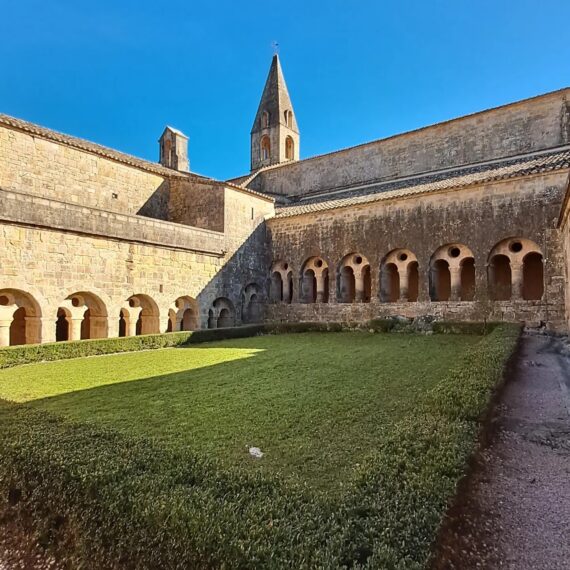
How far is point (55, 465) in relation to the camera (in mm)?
2912

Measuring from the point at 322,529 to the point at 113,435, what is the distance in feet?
8.51

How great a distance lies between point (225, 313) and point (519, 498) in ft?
46.5

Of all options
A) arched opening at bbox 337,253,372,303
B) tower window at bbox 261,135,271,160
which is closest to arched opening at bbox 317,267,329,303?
arched opening at bbox 337,253,372,303

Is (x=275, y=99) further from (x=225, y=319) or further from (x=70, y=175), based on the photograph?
(x=225, y=319)

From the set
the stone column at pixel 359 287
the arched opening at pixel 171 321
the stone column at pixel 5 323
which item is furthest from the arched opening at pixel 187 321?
the stone column at pixel 359 287

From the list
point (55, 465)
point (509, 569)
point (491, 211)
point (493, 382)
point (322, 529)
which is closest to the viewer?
point (322, 529)

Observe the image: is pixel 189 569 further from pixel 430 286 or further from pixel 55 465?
pixel 430 286

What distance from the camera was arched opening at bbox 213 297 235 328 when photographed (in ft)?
Answer: 52.9

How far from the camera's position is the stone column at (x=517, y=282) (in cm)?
1298

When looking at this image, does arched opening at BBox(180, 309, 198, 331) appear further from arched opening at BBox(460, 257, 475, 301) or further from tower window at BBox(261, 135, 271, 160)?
tower window at BBox(261, 135, 271, 160)

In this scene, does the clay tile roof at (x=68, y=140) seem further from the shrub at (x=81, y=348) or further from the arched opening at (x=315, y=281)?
the shrub at (x=81, y=348)

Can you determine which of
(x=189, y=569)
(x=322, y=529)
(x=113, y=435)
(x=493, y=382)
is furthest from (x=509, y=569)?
(x=113, y=435)

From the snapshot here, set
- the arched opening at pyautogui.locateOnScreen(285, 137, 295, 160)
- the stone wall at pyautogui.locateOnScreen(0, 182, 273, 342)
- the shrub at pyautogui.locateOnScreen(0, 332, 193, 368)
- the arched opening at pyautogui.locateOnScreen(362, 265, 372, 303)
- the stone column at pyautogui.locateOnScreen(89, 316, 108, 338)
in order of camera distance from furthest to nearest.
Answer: the arched opening at pyautogui.locateOnScreen(285, 137, 295, 160) → the arched opening at pyautogui.locateOnScreen(362, 265, 372, 303) → the stone column at pyautogui.locateOnScreen(89, 316, 108, 338) → the stone wall at pyautogui.locateOnScreen(0, 182, 273, 342) → the shrub at pyautogui.locateOnScreen(0, 332, 193, 368)

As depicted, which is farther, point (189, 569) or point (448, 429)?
point (448, 429)
